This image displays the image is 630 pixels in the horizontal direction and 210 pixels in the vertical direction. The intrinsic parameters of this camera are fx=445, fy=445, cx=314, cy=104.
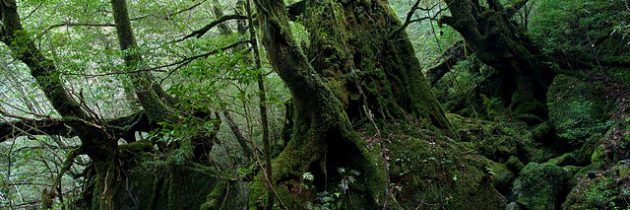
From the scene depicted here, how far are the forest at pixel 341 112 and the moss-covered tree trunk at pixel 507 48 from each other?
3 cm

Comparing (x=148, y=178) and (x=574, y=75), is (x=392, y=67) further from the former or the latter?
(x=148, y=178)

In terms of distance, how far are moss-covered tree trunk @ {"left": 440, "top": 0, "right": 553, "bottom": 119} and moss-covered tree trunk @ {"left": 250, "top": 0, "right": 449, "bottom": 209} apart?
129 cm

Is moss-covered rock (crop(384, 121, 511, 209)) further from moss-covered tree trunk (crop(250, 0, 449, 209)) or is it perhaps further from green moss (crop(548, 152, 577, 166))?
green moss (crop(548, 152, 577, 166))

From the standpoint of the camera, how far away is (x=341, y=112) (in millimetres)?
6043

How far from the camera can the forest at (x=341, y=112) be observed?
5441 millimetres

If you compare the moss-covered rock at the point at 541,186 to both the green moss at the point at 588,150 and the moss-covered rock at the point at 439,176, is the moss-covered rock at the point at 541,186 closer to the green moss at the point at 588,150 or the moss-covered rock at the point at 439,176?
the moss-covered rock at the point at 439,176

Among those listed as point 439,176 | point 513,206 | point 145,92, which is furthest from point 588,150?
point 145,92

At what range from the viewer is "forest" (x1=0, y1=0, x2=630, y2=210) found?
544cm

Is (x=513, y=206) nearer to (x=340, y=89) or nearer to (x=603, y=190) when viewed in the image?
(x=603, y=190)

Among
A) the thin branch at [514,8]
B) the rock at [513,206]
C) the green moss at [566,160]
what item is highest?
the thin branch at [514,8]

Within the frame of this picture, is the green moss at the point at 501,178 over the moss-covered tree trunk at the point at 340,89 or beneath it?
beneath

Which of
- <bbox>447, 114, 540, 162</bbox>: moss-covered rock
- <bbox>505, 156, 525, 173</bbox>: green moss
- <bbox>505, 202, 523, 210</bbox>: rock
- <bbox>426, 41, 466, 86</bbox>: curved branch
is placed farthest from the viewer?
<bbox>426, 41, 466, 86</bbox>: curved branch

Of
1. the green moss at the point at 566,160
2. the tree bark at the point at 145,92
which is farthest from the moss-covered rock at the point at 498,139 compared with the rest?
the tree bark at the point at 145,92

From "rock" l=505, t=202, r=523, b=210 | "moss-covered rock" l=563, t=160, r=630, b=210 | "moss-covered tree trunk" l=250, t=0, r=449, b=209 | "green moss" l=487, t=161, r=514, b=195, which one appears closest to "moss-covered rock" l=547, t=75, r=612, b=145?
"green moss" l=487, t=161, r=514, b=195
